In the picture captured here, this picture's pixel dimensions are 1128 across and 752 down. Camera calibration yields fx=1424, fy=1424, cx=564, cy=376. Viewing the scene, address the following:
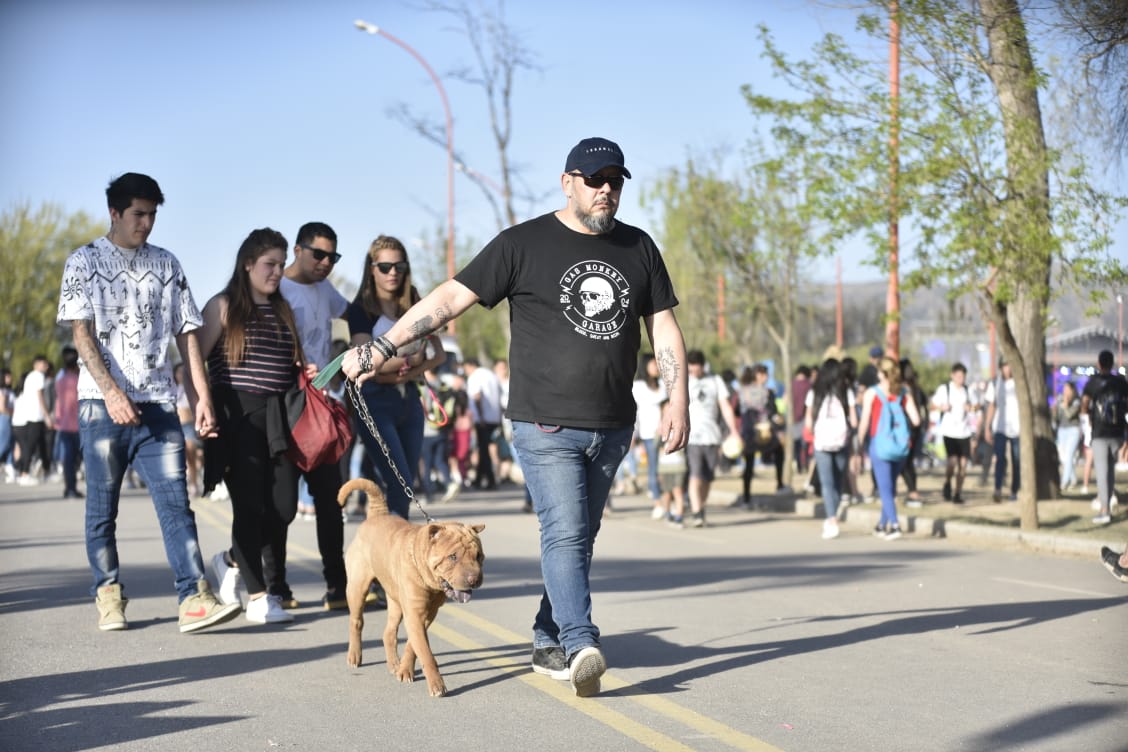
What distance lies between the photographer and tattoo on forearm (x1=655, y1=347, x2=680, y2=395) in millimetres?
6414

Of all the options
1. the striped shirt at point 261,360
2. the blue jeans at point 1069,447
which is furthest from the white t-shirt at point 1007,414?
the striped shirt at point 261,360

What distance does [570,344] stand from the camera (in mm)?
6145

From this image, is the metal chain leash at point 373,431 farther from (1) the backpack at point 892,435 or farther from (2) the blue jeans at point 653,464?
(2) the blue jeans at point 653,464

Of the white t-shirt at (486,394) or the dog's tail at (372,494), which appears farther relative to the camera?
the white t-shirt at (486,394)

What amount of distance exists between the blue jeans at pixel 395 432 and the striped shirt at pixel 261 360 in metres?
0.54

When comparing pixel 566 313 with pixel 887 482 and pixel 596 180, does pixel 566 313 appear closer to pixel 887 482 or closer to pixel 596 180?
pixel 596 180

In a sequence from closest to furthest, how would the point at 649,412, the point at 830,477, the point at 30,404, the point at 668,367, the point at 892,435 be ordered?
the point at 668,367 → the point at 892,435 → the point at 830,477 → the point at 649,412 → the point at 30,404

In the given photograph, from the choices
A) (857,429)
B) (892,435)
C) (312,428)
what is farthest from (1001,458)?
(312,428)

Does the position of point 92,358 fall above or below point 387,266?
below

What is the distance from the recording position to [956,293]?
47.1ft

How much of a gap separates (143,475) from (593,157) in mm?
3249

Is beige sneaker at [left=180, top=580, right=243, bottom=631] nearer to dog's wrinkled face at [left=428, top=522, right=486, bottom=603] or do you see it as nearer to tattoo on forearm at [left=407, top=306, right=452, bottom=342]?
dog's wrinkled face at [left=428, top=522, right=486, bottom=603]

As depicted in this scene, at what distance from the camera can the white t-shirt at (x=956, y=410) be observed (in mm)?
18469

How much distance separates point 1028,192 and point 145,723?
11.2m
